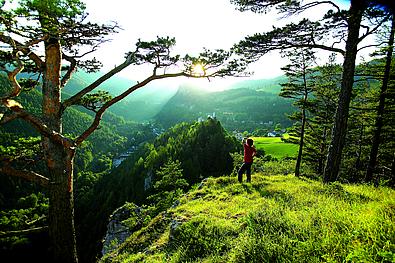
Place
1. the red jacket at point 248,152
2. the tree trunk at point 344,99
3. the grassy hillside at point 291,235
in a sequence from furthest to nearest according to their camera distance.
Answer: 1. the red jacket at point 248,152
2. the tree trunk at point 344,99
3. the grassy hillside at point 291,235

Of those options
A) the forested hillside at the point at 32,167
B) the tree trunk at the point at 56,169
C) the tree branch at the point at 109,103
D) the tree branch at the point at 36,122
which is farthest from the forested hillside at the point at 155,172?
the tree branch at the point at 36,122

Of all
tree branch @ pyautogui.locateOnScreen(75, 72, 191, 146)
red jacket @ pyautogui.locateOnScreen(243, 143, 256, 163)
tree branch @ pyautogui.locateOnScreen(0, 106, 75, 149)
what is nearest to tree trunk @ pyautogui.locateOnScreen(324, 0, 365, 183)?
red jacket @ pyautogui.locateOnScreen(243, 143, 256, 163)

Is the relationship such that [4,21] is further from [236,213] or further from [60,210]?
[236,213]

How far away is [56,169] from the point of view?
20.1ft

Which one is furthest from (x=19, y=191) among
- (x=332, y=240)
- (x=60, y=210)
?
(x=332, y=240)

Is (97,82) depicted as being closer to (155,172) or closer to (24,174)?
(24,174)

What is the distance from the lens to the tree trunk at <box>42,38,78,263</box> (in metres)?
6.10

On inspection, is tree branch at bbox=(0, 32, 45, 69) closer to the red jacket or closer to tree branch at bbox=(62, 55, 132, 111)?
tree branch at bbox=(62, 55, 132, 111)

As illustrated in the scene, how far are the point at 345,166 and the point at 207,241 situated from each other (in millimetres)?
26760

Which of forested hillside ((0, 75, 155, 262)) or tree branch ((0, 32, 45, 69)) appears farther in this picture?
forested hillside ((0, 75, 155, 262))

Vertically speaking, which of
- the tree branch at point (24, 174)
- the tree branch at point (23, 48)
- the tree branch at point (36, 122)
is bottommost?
the tree branch at point (24, 174)

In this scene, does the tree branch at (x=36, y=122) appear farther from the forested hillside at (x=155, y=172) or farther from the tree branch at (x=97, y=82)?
the forested hillside at (x=155, y=172)

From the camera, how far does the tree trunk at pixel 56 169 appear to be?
610 cm

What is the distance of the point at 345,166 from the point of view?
25891 millimetres
